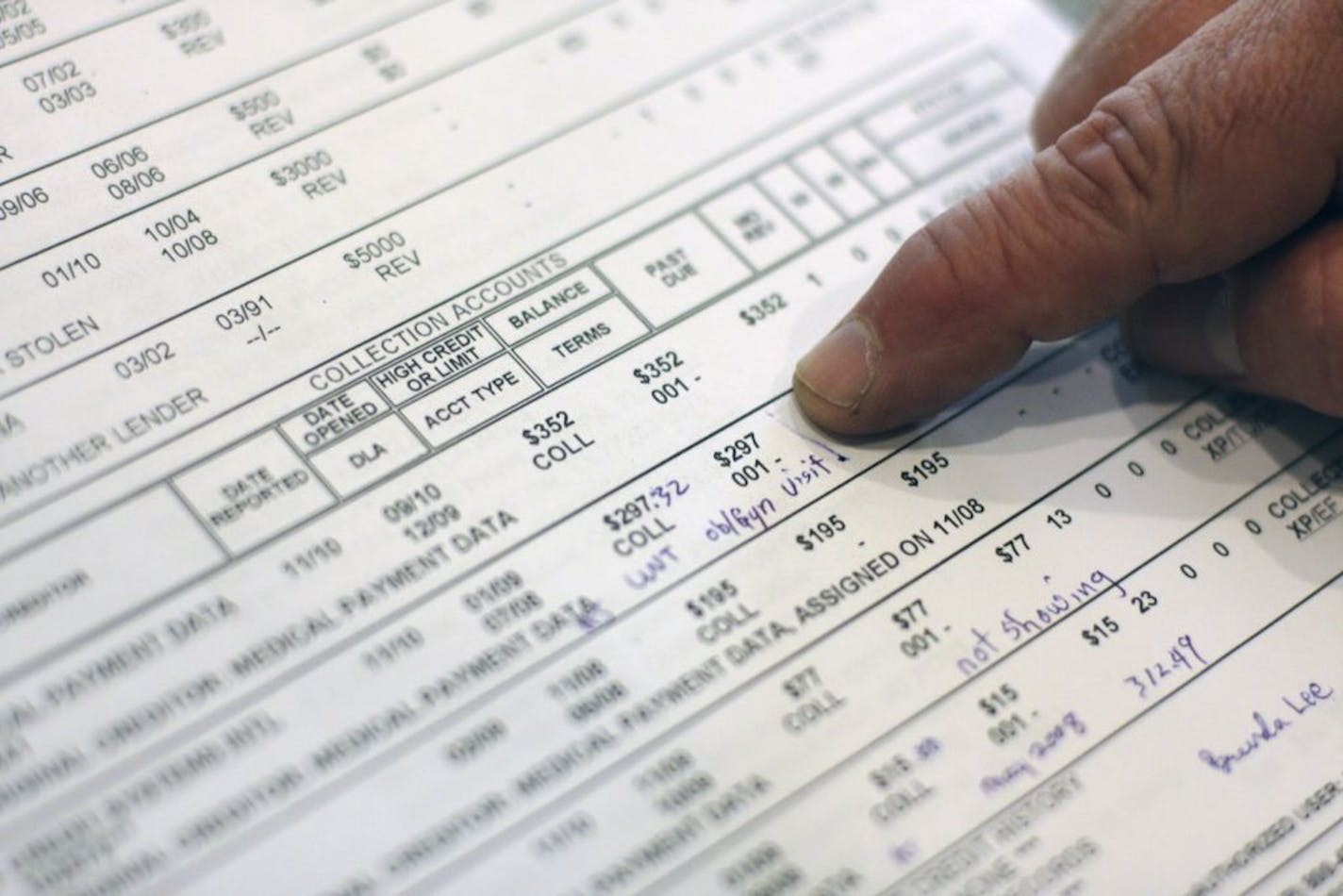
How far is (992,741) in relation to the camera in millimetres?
479

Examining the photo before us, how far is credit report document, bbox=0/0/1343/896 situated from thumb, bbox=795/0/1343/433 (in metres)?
0.03

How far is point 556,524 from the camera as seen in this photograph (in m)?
0.49

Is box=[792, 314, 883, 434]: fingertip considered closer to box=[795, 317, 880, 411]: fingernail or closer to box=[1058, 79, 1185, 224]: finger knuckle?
box=[795, 317, 880, 411]: fingernail

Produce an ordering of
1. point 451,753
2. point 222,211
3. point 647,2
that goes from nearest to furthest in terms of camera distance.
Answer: point 451,753
point 222,211
point 647,2

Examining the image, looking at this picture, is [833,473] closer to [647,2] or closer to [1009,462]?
[1009,462]

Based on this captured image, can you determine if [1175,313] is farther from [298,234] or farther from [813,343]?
[298,234]

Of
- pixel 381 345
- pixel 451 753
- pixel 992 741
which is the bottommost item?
pixel 992 741

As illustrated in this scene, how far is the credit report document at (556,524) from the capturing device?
441 millimetres

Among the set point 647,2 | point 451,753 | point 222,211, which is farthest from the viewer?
point 647,2

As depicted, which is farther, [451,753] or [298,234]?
[298,234]

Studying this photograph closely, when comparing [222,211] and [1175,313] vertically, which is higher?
[222,211]

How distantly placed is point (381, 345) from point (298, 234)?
7 centimetres

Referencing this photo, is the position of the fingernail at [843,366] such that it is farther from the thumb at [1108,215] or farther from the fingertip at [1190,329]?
the fingertip at [1190,329]

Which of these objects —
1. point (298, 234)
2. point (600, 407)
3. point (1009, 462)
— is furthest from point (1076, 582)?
point (298, 234)
